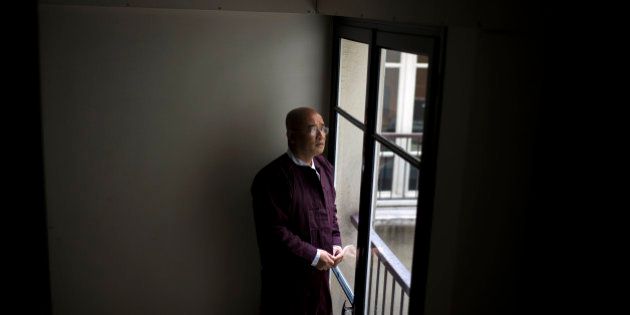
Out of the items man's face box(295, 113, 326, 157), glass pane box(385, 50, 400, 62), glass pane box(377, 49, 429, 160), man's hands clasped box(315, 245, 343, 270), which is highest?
glass pane box(385, 50, 400, 62)

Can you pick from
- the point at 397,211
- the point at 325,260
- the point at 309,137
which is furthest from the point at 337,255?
the point at 397,211

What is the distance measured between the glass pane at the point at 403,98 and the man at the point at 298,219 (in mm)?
393

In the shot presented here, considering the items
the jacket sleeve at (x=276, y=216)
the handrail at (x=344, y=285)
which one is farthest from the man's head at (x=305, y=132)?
the handrail at (x=344, y=285)

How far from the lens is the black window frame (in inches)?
72.4

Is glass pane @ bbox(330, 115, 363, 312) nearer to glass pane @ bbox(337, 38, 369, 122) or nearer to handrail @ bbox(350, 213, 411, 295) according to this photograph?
glass pane @ bbox(337, 38, 369, 122)

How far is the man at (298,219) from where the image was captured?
2.85m

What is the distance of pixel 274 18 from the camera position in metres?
3.16

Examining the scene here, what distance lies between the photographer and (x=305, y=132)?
2895 millimetres

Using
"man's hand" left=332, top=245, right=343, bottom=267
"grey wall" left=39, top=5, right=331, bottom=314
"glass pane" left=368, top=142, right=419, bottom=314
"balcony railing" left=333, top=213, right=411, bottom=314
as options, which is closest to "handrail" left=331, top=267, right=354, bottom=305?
"balcony railing" left=333, top=213, right=411, bottom=314

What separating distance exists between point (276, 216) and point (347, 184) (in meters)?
0.63

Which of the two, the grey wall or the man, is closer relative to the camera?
the man

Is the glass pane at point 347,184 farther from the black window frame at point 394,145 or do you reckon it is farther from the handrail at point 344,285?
the black window frame at point 394,145

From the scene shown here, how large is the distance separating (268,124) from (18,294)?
2.31 meters

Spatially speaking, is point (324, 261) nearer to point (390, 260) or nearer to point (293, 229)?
point (293, 229)
